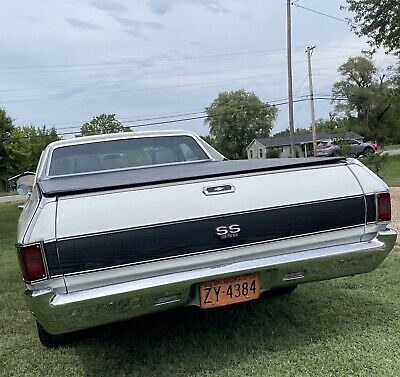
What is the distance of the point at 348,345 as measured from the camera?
10.1ft

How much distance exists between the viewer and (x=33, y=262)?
2402mm

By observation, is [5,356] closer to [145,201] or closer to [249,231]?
[145,201]

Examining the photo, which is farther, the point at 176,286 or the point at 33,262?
the point at 176,286

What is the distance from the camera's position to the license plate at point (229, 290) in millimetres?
2748

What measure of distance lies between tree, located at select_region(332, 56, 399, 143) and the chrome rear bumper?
192 ft

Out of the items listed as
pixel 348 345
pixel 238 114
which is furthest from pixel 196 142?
pixel 238 114

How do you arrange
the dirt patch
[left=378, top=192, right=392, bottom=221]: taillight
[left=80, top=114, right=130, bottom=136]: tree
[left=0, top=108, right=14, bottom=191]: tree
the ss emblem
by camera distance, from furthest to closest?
[left=80, top=114, right=130, bottom=136]: tree
[left=0, top=108, right=14, bottom=191]: tree
the dirt patch
[left=378, top=192, right=392, bottom=221]: taillight
the ss emblem

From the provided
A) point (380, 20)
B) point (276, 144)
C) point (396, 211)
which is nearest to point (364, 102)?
point (276, 144)

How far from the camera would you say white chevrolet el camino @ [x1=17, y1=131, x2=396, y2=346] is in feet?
8.00

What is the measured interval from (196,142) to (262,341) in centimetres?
237

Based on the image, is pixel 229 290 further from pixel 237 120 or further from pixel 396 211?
pixel 237 120

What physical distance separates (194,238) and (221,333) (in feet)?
3.81

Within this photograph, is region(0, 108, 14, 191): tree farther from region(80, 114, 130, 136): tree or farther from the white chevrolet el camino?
region(80, 114, 130, 136): tree

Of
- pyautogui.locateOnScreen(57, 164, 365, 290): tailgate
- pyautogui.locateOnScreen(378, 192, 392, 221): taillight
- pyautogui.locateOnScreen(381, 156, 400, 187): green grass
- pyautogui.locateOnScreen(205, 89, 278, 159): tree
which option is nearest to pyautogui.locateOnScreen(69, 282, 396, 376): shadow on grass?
pyautogui.locateOnScreen(57, 164, 365, 290): tailgate
